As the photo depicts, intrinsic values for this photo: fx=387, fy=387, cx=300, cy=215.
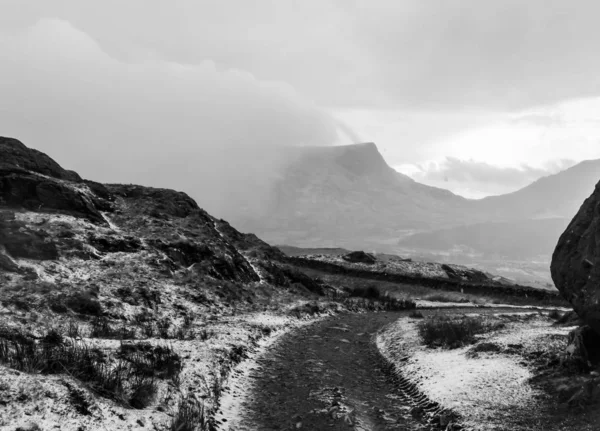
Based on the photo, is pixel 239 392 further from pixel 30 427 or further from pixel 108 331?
pixel 108 331

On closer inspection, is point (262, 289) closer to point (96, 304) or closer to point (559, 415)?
point (96, 304)

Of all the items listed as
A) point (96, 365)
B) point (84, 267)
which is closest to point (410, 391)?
point (96, 365)

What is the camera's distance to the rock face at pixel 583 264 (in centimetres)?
1096

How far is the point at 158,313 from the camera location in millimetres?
20344

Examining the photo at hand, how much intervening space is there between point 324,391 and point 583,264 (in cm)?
889

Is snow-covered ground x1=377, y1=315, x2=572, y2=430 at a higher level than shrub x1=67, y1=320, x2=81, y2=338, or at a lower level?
lower

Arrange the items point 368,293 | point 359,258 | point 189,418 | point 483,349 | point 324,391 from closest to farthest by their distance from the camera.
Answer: point 189,418 → point 324,391 → point 483,349 → point 368,293 → point 359,258

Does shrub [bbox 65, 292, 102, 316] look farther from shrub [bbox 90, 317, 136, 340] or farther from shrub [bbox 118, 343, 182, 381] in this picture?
shrub [bbox 118, 343, 182, 381]

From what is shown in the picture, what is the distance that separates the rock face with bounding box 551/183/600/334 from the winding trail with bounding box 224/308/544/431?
576cm

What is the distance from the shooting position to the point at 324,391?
1252 cm

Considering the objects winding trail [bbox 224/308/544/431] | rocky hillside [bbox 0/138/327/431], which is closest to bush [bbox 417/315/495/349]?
winding trail [bbox 224/308/544/431]

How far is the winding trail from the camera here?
400 inches

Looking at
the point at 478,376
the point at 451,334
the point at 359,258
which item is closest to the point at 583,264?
the point at 478,376

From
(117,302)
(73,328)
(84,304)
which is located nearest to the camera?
(73,328)
